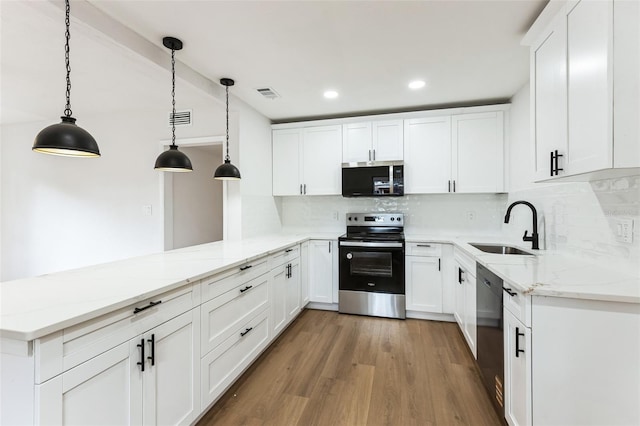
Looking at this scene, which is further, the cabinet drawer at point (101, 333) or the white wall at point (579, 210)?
the white wall at point (579, 210)

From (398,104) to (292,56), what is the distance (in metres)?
1.60

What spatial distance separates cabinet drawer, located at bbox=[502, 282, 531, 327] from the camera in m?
1.36

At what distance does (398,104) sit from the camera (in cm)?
337

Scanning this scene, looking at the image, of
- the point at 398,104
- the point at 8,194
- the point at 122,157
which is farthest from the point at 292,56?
the point at 8,194

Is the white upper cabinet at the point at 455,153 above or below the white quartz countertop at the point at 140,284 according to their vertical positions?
above

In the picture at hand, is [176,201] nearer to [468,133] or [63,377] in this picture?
[63,377]

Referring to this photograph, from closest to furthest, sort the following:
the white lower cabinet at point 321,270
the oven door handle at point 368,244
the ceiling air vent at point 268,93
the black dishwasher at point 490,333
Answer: the black dishwasher at point 490,333 → the ceiling air vent at point 268,93 → the oven door handle at point 368,244 → the white lower cabinet at point 321,270

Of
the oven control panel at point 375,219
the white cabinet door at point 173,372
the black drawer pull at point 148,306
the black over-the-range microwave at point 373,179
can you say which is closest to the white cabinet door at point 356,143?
the black over-the-range microwave at point 373,179

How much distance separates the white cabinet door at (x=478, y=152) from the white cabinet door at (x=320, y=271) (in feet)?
5.72

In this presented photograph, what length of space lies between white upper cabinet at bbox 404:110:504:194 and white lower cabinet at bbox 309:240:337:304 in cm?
125

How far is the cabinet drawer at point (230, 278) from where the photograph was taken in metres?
1.73

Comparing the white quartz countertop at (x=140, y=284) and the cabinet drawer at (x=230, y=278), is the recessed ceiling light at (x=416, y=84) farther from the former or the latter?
the cabinet drawer at (x=230, y=278)

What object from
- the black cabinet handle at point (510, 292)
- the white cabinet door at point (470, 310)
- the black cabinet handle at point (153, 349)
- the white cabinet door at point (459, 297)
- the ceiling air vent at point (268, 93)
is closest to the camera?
the black cabinet handle at point (153, 349)

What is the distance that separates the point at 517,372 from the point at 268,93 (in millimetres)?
3015
